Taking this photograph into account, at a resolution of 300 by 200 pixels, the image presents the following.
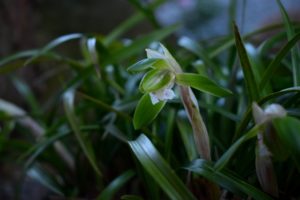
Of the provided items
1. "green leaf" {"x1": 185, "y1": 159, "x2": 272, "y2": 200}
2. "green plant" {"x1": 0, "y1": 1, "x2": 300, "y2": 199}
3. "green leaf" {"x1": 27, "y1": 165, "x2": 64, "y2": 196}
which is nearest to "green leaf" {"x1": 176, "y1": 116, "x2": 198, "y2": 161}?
"green plant" {"x1": 0, "y1": 1, "x2": 300, "y2": 199}

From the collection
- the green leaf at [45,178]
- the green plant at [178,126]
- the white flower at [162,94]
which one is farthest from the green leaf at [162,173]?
the green leaf at [45,178]

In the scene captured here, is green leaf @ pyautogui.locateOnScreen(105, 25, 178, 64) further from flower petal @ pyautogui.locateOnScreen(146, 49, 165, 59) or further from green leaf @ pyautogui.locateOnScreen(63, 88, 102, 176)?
flower petal @ pyautogui.locateOnScreen(146, 49, 165, 59)

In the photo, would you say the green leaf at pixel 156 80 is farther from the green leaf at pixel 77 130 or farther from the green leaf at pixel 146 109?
the green leaf at pixel 77 130

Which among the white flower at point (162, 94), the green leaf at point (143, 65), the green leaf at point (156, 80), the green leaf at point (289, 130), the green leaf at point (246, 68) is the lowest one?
the green leaf at point (289, 130)

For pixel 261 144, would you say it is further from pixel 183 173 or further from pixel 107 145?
pixel 107 145

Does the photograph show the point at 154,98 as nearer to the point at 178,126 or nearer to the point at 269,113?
the point at 269,113
